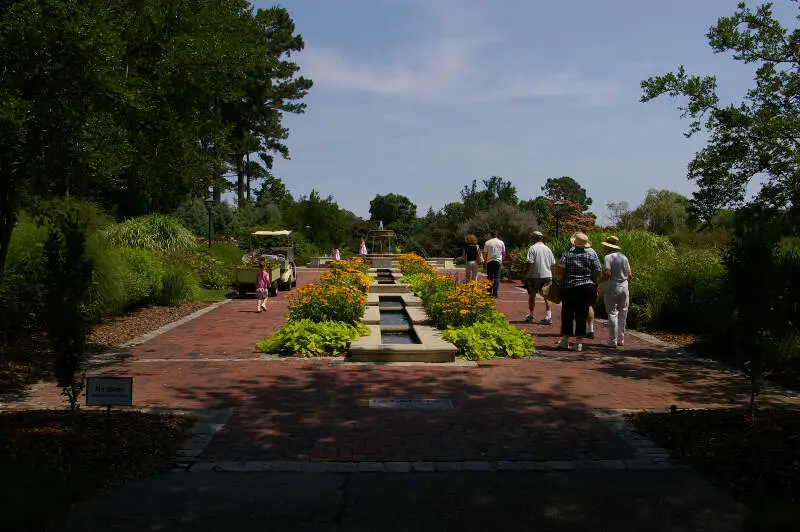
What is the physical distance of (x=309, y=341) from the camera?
29.7 feet

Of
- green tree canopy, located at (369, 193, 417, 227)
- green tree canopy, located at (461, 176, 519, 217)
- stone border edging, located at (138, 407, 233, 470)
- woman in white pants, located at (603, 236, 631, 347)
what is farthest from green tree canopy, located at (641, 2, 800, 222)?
green tree canopy, located at (369, 193, 417, 227)

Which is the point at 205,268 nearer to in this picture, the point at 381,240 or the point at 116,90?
the point at 116,90

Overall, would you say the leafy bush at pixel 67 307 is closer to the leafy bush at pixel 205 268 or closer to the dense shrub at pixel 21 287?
the dense shrub at pixel 21 287

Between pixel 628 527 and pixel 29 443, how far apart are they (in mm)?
3981

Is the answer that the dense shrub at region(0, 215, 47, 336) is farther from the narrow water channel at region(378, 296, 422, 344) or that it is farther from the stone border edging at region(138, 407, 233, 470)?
the narrow water channel at region(378, 296, 422, 344)

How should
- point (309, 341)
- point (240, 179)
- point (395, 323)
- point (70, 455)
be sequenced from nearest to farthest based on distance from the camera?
point (70, 455) → point (309, 341) → point (395, 323) → point (240, 179)

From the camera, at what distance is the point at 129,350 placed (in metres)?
9.59

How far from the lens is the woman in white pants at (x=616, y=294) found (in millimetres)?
9898

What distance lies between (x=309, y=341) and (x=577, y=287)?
3829 mm

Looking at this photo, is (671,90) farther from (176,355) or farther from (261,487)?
(261,487)

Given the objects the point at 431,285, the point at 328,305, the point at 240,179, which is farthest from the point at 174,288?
the point at 240,179

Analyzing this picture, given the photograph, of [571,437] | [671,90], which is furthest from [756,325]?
[671,90]

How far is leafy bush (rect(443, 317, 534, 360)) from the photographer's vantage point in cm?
888

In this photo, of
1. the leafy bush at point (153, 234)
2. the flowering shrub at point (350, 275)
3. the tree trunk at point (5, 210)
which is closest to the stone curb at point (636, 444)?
the tree trunk at point (5, 210)
